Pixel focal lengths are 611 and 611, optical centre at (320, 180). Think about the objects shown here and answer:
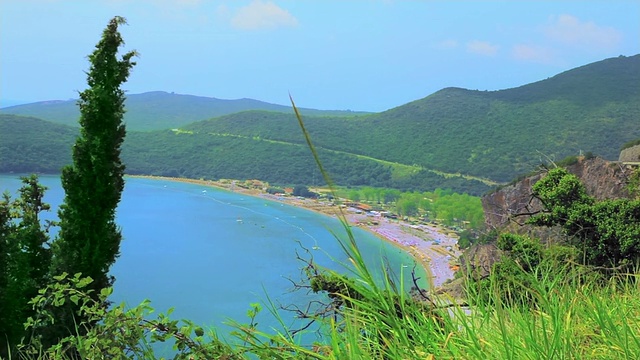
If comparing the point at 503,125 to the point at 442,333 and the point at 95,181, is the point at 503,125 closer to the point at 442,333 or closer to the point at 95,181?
the point at 95,181

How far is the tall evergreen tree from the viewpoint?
610 cm

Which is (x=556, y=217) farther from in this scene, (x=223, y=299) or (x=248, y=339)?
(x=223, y=299)

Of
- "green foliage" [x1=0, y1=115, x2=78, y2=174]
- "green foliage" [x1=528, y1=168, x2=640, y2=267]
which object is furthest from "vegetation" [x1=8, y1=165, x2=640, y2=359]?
"green foliage" [x1=0, y1=115, x2=78, y2=174]

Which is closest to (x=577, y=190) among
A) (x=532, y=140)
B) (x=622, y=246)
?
(x=622, y=246)

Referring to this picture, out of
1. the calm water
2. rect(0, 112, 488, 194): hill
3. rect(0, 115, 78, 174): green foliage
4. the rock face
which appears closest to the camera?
the rock face

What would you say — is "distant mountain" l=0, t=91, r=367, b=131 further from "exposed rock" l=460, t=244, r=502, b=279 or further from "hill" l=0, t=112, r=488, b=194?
"exposed rock" l=460, t=244, r=502, b=279

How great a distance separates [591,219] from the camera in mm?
4609

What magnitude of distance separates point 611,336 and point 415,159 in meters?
36.9

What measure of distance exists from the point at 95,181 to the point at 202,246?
32.4m

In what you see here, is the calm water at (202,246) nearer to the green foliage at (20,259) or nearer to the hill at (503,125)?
the hill at (503,125)

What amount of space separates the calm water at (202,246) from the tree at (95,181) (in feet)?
34.0


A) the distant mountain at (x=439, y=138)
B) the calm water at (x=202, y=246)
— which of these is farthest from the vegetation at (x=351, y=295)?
the distant mountain at (x=439, y=138)

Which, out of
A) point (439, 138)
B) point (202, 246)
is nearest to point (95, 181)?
point (202, 246)

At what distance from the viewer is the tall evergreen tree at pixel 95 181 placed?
6098 mm
